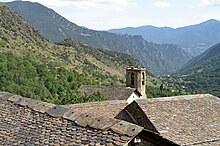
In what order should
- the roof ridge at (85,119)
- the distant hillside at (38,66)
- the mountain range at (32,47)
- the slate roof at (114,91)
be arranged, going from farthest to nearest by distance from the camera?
1. the mountain range at (32,47)
2. the distant hillside at (38,66)
3. the slate roof at (114,91)
4. the roof ridge at (85,119)

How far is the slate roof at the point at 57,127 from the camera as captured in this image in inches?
234

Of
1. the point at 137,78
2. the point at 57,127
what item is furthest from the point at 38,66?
the point at 57,127

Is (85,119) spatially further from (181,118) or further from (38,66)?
(38,66)

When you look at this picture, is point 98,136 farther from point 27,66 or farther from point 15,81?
point 27,66

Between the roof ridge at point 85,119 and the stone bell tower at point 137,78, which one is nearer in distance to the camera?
the roof ridge at point 85,119

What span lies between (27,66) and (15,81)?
232 inches

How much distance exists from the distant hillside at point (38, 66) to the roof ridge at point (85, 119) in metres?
28.7

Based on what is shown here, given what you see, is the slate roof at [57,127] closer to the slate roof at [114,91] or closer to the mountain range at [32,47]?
the slate roof at [114,91]

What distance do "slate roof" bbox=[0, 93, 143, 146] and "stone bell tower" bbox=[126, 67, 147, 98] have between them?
3433 cm

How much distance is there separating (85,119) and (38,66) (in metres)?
67.8

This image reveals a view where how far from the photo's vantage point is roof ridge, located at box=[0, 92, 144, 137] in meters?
5.89

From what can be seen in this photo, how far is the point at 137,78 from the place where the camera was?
4312 centimetres

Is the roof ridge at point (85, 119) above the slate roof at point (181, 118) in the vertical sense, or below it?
above

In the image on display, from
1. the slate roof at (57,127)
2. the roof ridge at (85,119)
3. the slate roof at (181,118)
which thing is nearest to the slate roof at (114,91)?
the slate roof at (181,118)
